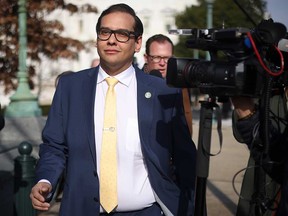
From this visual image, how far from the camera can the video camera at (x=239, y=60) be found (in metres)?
1.83

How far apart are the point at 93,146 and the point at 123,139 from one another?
0.51 feet

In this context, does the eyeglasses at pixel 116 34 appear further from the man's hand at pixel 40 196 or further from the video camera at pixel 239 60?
the man's hand at pixel 40 196

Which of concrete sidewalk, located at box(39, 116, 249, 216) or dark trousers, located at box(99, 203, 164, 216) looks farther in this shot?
concrete sidewalk, located at box(39, 116, 249, 216)

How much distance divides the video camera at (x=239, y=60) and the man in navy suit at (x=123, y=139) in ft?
2.06

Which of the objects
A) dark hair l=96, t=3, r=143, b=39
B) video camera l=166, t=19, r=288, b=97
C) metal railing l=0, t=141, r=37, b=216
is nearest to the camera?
video camera l=166, t=19, r=288, b=97

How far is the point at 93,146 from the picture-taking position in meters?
2.49

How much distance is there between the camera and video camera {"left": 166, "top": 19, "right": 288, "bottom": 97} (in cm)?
183

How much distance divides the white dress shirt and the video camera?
646 mm

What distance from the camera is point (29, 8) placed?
727 inches

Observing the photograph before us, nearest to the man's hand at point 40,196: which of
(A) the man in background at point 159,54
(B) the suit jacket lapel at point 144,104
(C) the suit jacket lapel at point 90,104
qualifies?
(C) the suit jacket lapel at point 90,104

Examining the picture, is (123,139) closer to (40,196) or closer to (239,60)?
(40,196)

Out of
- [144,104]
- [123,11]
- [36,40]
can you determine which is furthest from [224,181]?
[36,40]

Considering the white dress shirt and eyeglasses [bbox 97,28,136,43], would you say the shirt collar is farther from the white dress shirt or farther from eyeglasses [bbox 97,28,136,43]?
eyeglasses [bbox 97,28,136,43]

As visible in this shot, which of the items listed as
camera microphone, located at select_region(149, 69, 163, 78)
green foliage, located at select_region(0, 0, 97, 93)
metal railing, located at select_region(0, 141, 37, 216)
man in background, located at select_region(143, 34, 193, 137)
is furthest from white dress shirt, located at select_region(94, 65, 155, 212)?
green foliage, located at select_region(0, 0, 97, 93)
